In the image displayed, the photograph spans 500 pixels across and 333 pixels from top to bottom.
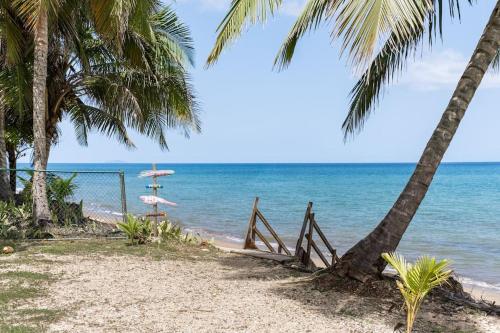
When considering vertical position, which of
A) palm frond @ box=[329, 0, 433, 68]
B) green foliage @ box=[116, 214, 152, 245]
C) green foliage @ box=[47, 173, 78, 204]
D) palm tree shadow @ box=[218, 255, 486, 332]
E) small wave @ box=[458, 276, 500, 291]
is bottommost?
small wave @ box=[458, 276, 500, 291]

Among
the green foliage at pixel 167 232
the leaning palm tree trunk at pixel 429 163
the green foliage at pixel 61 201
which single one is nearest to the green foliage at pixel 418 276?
the leaning palm tree trunk at pixel 429 163

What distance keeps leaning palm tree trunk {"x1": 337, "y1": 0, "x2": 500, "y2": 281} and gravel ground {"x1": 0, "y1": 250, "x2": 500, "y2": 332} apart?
25.5 inches

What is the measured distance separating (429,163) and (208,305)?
12.3 feet

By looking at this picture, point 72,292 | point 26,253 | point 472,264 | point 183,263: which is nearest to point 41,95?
point 26,253

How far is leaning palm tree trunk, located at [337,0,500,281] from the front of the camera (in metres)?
7.08

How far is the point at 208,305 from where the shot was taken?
686 cm

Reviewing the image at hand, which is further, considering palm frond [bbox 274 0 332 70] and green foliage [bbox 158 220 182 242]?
green foliage [bbox 158 220 182 242]

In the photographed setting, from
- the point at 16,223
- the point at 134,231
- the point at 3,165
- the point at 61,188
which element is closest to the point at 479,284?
the point at 134,231

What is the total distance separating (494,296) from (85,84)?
13344mm

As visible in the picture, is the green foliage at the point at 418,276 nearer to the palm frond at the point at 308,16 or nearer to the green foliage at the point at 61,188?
the palm frond at the point at 308,16

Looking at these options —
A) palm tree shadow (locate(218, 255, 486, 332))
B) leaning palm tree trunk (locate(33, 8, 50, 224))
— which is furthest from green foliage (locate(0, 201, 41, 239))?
palm tree shadow (locate(218, 255, 486, 332))

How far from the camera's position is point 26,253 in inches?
396

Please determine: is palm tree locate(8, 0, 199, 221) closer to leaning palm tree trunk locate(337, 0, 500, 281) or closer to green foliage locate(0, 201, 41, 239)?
green foliage locate(0, 201, 41, 239)

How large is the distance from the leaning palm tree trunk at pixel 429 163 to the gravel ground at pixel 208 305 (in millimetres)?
649
